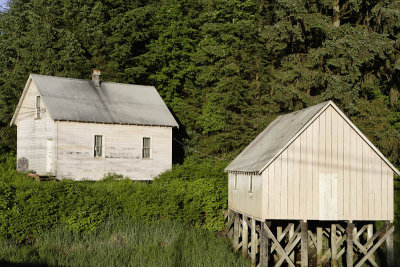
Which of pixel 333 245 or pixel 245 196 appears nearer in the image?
pixel 245 196

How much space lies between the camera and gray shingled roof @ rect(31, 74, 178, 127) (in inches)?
1326

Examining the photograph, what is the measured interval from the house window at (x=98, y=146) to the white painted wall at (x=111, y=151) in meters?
0.24

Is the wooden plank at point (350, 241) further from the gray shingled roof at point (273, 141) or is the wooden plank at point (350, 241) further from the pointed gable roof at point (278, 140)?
the gray shingled roof at point (273, 141)

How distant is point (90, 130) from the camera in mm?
33719

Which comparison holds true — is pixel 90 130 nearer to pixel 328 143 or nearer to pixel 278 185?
pixel 278 185

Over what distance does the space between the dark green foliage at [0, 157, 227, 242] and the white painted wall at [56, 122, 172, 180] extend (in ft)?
9.67

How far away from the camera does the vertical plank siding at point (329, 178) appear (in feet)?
69.2

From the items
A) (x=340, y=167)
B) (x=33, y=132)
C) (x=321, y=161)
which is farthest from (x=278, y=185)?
(x=33, y=132)

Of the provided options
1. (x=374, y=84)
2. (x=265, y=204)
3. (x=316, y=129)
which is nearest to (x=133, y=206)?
(x=265, y=204)

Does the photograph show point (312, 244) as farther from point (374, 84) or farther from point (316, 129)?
point (374, 84)

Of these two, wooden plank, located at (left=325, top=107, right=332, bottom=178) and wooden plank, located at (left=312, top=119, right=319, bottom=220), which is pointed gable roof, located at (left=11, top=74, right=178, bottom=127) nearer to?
wooden plank, located at (left=312, top=119, right=319, bottom=220)

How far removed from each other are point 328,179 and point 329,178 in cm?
6

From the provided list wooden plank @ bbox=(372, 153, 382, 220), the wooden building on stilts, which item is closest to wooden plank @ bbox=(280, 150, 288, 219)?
the wooden building on stilts

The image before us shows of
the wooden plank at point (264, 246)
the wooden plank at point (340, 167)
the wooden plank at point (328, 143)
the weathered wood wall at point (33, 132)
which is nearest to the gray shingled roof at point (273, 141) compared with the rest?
the wooden plank at point (328, 143)
